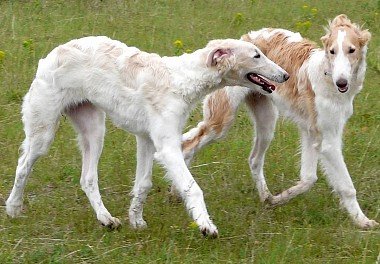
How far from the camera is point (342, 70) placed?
22.2 feet

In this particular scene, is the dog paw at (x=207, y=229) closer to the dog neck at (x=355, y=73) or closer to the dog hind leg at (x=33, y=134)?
the dog hind leg at (x=33, y=134)

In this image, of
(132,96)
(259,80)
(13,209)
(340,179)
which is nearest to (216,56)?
(259,80)

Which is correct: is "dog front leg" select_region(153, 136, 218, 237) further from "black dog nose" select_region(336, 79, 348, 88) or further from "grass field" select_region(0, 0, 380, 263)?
"black dog nose" select_region(336, 79, 348, 88)

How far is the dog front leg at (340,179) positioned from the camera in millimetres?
7043

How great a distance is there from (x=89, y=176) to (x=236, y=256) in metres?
1.43

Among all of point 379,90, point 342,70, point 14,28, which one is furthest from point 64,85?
point 14,28

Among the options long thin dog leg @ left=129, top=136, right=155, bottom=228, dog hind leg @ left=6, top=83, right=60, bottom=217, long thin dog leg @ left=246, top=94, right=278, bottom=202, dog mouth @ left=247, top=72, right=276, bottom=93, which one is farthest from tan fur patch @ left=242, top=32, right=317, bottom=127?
dog hind leg @ left=6, top=83, right=60, bottom=217

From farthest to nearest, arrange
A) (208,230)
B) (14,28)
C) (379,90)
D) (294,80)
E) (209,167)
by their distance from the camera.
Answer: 1. (14,28)
2. (379,90)
3. (209,167)
4. (294,80)
5. (208,230)

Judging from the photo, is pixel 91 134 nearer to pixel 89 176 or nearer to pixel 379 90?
pixel 89 176

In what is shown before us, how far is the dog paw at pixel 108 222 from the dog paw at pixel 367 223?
1789 millimetres

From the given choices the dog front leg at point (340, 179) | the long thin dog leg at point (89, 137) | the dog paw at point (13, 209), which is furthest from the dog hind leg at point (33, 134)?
the dog front leg at point (340, 179)

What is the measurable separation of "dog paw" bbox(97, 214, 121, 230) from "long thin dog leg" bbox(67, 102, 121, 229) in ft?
0.68

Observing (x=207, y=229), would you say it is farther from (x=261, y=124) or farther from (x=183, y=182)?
(x=261, y=124)

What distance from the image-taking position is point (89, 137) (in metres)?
7.12
